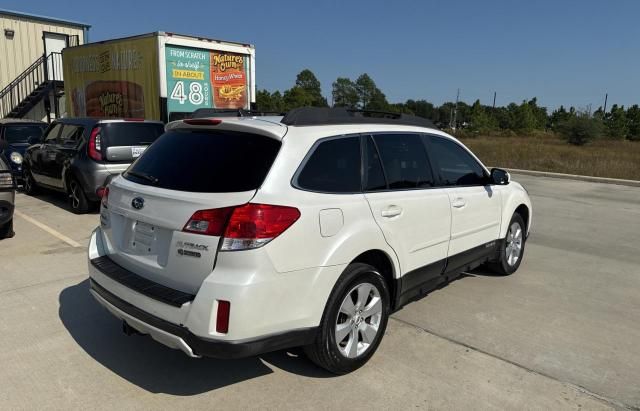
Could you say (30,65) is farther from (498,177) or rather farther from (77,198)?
(498,177)

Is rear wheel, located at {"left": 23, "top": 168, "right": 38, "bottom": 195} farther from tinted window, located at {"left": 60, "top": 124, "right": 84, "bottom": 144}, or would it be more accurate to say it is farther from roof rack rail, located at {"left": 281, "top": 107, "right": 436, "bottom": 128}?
roof rack rail, located at {"left": 281, "top": 107, "right": 436, "bottom": 128}

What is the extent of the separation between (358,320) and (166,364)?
1326 mm

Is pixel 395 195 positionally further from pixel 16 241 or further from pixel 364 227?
pixel 16 241

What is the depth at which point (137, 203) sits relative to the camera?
313cm

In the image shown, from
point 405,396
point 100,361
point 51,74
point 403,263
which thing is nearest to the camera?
point 405,396

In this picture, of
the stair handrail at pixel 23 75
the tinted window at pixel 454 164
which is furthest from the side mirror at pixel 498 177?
the stair handrail at pixel 23 75

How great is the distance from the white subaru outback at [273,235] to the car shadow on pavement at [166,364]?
26 centimetres

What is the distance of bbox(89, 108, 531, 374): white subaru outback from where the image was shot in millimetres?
2666

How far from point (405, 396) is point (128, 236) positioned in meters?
2.00

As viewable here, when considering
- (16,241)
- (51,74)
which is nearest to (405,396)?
(16,241)

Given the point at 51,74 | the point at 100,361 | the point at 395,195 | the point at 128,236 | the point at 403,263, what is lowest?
the point at 100,361

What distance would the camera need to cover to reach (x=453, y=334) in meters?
3.92

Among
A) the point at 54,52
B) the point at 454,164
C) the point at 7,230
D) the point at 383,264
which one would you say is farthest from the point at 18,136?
the point at 383,264

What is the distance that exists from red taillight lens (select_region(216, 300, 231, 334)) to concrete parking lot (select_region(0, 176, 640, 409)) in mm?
595
